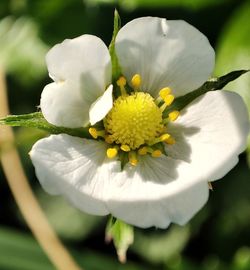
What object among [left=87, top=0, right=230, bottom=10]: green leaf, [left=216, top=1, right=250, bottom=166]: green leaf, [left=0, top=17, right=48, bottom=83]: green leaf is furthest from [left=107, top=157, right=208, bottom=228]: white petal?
[left=0, top=17, right=48, bottom=83]: green leaf

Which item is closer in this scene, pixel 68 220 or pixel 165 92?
pixel 165 92

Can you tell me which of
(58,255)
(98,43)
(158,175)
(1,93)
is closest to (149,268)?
(58,255)

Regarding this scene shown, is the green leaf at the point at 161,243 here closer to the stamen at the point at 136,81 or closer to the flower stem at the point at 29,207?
the flower stem at the point at 29,207

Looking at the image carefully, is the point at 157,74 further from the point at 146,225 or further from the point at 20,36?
the point at 20,36

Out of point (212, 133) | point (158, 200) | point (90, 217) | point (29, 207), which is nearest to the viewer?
point (158, 200)

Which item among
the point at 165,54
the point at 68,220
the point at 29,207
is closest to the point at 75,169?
the point at 165,54

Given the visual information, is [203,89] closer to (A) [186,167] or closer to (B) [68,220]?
(A) [186,167]
